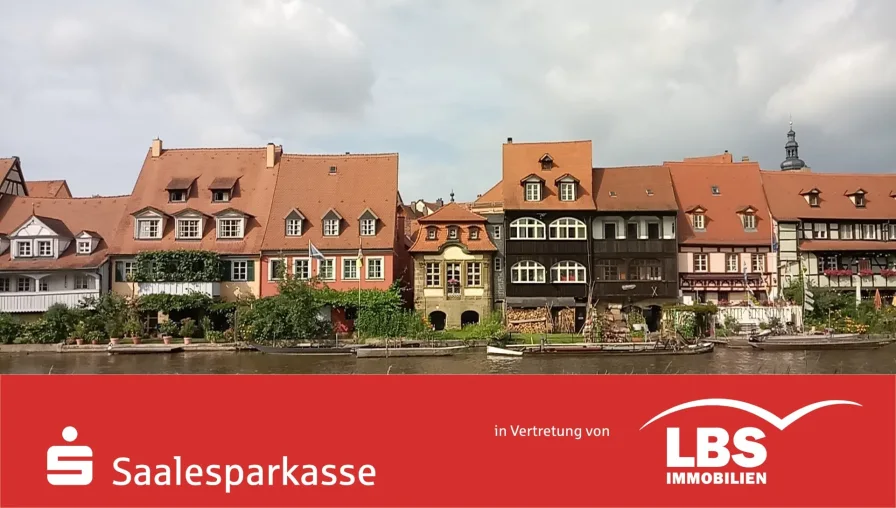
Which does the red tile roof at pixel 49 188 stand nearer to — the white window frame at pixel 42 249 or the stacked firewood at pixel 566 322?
the white window frame at pixel 42 249

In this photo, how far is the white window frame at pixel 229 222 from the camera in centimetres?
4072

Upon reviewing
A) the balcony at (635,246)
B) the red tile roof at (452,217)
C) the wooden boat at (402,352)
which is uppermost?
the red tile roof at (452,217)

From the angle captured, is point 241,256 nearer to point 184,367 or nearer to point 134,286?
point 134,286

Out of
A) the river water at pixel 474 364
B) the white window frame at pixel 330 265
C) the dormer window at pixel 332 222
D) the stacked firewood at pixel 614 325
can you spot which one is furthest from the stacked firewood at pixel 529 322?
the dormer window at pixel 332 222

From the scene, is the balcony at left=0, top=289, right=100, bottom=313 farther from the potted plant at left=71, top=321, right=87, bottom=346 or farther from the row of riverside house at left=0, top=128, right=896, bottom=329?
the potted plant at left=71, top=321, right=87, bottom=346

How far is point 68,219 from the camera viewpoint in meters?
42.4

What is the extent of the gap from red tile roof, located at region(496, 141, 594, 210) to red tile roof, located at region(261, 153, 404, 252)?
7.27m

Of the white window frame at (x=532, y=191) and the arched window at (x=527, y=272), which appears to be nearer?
the arched window at (x=527, y=272)

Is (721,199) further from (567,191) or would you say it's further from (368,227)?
(368,227)

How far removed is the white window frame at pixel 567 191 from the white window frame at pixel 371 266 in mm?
11686

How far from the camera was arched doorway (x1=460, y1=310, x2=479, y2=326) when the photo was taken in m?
39.7

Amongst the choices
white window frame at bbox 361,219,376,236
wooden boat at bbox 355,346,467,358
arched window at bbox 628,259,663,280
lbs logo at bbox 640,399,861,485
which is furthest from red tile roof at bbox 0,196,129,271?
lbs logo at bbox 640,399,861,485

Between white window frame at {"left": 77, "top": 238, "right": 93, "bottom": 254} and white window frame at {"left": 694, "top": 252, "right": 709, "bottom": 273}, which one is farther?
white window frame at {"left": 694, "top": 252, "right": 709, "bottom": 273}

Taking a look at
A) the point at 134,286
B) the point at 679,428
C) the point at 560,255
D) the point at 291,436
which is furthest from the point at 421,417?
the point at 134,286
